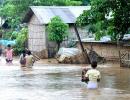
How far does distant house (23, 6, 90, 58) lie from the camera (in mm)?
37031

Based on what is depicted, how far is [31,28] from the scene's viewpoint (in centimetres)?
4081

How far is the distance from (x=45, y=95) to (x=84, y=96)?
1.23 metres

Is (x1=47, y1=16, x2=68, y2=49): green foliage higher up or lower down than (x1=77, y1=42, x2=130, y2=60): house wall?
higher up

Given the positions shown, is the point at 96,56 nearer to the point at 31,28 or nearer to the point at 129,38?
the point at 129,38

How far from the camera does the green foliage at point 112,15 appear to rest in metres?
20.0

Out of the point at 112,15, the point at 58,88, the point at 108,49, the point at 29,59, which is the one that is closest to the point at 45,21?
the point at 108,49

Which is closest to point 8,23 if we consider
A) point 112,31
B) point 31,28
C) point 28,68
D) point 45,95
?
point 31,28

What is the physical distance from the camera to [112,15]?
20.3m

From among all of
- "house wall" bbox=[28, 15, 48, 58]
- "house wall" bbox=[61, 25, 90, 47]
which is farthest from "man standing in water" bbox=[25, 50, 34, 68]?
"house wall" bbox=[61, 25, 90, 47]

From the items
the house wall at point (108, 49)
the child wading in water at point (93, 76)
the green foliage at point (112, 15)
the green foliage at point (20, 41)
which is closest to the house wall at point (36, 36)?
the green foliage at point (20, 41)

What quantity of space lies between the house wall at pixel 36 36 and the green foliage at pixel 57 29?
1.93 meters

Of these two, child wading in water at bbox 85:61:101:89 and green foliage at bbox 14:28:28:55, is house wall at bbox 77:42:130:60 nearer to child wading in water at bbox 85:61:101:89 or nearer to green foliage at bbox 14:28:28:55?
green foliage at bbox 14:28:28:55

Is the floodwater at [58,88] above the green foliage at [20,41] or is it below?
below

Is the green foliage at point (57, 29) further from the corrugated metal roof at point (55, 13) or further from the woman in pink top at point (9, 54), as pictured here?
the woman in pink top at point (9, 54)
